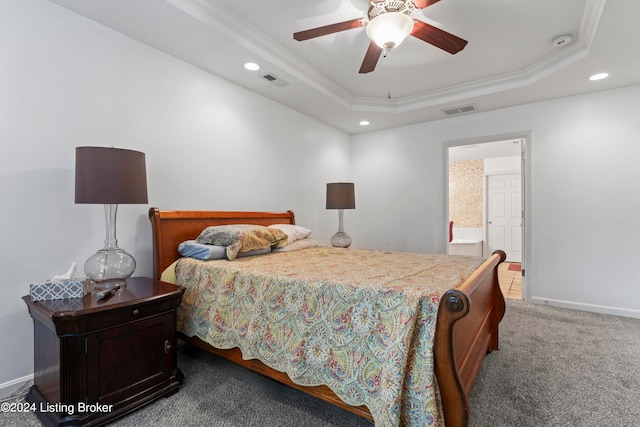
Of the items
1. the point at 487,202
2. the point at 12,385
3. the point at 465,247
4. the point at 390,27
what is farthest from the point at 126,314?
the point at 487,202

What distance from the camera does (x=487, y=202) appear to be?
7035 millimetres

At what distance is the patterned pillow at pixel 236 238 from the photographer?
96.2 inches

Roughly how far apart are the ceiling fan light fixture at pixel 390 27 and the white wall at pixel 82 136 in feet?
5.96

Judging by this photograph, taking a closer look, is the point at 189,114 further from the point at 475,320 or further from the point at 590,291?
the point at 590,291

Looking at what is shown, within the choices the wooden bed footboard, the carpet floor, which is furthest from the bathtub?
the wooden bed footboard

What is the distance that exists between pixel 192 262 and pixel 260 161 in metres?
1.61

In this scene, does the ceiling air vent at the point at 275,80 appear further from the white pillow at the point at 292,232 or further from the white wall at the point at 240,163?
the white pillow at the point at 292,232

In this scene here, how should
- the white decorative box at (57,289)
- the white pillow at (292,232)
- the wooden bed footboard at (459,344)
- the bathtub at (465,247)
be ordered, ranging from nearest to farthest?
the wooden bed footboard at (459,344)
the white decorative box at (57,289)
the white pillow at (292,232)
the bathtub at (465,247)

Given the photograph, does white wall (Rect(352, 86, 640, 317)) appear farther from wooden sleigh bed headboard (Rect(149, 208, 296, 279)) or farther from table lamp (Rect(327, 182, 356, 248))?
wooden sleigh bed headboard (Rect(149, 208, 296, 279))

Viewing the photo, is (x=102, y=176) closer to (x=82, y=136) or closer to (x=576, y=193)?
(x=82, y=136)

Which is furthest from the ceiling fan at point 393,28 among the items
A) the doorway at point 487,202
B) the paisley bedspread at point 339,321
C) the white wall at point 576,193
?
the doorway at point 487,202

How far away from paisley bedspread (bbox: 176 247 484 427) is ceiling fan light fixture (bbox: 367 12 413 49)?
142cm

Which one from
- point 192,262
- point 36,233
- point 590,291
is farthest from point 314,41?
point 590,291

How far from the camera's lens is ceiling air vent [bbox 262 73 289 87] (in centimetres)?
307
